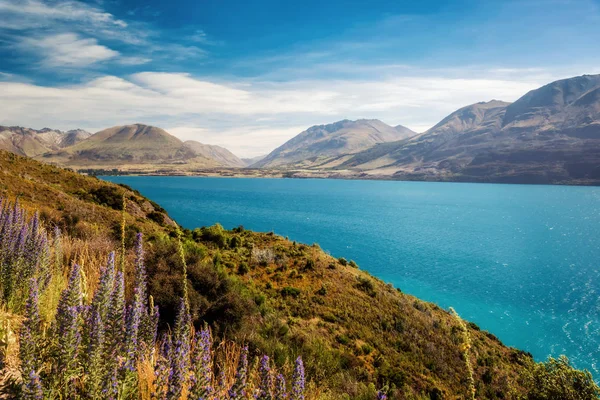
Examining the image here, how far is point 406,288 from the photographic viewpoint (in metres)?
42.1

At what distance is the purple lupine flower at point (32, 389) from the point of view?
8.81 feet

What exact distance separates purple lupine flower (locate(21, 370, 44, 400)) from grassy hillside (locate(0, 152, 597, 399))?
3.39 meters

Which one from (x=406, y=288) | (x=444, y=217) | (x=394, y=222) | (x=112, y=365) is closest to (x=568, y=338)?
(x=406, y=288)

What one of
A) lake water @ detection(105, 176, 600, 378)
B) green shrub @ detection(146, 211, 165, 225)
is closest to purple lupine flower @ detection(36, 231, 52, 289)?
green shrub @ detection(146, 211, 165, 225)

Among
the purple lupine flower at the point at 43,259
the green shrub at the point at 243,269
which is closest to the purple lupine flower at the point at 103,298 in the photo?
the purple lupine flower at the point at 43,259

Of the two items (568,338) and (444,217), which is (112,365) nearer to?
(568,338)

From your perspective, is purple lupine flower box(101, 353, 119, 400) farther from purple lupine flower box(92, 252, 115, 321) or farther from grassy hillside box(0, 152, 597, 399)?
grassy hillside box(0, 152, 597, 399)

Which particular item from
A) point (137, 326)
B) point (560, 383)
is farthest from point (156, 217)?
point (560, 383)

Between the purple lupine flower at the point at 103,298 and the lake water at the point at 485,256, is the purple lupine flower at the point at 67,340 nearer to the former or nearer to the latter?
the purple lupine flower at the point at 103,298

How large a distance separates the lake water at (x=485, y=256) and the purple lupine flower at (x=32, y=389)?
118ft

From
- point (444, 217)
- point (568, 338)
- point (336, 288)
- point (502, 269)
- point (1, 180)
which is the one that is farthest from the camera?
point (444, 217)

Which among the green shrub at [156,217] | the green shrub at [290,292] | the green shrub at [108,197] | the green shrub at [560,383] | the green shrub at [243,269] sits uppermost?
the green shrub at [108,197]

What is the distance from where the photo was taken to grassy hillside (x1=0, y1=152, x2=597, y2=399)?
32.0 ft

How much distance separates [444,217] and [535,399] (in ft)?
296
